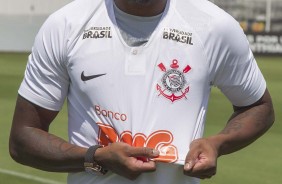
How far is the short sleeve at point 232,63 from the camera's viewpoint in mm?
3100

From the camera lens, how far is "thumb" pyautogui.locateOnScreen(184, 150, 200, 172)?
2.89 m

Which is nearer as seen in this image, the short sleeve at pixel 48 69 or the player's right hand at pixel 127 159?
the player's right hand at pixel 127 159

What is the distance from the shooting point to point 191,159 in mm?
2918

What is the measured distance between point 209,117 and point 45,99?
37.5 feet

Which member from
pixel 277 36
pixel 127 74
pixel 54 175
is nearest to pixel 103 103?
pixel 127 74

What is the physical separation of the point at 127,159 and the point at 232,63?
60 centimetres

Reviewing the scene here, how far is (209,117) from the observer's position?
47.5ft

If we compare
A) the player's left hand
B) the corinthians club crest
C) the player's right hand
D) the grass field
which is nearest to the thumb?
the player's left hand

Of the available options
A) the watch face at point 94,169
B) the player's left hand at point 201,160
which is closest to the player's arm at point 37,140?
the watch face at point 94,169

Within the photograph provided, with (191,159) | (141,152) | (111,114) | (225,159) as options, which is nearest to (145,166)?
(141,152)

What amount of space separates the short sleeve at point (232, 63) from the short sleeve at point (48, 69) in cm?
55

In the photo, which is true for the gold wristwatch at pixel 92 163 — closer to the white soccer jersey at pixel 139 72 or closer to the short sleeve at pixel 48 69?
the white soccer jersey at pixel 139 72

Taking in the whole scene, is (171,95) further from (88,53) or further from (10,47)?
(10,47)

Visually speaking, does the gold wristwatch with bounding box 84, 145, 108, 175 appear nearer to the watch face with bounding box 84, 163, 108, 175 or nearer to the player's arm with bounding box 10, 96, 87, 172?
the watch face with bounding box 84, 163, 108, 175
